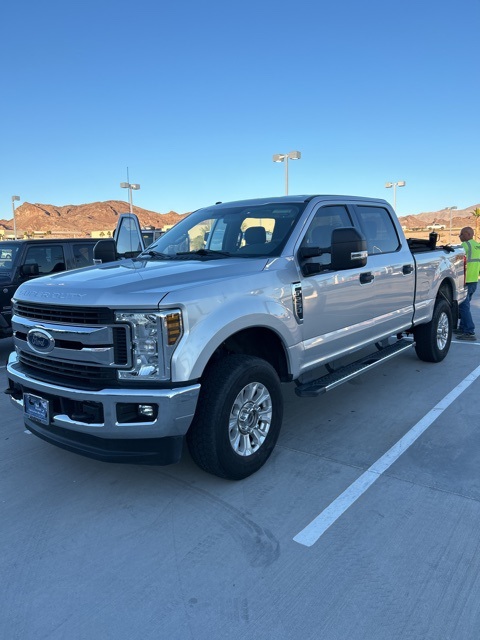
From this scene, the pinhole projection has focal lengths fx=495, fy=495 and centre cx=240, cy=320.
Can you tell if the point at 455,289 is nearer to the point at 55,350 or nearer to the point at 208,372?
the point at 208,372

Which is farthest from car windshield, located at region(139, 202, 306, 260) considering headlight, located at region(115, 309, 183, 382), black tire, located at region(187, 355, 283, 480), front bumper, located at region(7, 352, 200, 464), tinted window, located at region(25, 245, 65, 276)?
tinted window, located at region(25, 245, 65, 276)

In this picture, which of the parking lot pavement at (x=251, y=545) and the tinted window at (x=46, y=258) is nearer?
the parking lot pavement at (x=251, y=545)

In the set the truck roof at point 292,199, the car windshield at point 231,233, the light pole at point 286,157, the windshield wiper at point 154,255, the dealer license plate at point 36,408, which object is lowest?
the dealer license plate at point 36,408

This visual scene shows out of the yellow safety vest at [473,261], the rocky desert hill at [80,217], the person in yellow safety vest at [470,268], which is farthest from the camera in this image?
the rocky desert hill at [80,217]

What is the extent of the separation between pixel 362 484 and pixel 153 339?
1742 mm

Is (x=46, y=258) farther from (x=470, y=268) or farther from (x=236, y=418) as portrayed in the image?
(x=470, y=268)

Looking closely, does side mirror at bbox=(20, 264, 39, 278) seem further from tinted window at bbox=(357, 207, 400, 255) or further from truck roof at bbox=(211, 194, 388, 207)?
tinted window at bbox=(357, 207, 400, 255)

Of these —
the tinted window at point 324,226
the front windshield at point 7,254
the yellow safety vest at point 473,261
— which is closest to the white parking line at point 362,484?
the tinted window at point 324,226

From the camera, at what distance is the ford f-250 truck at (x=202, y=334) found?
→ 9.55ft

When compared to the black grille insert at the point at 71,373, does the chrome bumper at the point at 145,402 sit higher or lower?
lower

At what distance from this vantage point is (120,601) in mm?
2361

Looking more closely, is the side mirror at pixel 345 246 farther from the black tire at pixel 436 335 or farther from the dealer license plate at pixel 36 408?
the black tire at pixel 436 335

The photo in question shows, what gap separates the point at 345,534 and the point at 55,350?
2.09m

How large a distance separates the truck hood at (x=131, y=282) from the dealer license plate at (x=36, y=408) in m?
0.65
